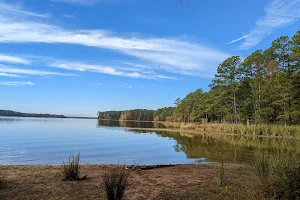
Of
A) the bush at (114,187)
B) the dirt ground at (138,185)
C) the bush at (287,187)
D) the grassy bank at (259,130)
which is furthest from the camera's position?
the grassy bank at (259,130)

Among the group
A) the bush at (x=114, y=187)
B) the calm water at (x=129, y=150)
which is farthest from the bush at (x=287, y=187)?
the calm water at (x=129, y=150)

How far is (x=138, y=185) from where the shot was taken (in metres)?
6.71

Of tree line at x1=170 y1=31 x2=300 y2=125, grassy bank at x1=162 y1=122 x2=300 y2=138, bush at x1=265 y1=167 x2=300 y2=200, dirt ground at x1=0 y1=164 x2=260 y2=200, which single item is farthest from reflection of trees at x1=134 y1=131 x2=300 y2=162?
tree line at x1=170 y1=31 x2=300 y2=125

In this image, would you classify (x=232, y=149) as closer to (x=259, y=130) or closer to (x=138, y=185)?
(x=138, y=185)

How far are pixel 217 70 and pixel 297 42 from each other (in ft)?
54.0

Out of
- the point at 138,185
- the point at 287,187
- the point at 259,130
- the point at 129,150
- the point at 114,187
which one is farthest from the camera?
the point at 259,130

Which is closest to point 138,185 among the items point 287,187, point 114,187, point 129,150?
point 114,187

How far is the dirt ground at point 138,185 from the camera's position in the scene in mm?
5533

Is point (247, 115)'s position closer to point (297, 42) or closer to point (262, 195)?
point (297, 42)

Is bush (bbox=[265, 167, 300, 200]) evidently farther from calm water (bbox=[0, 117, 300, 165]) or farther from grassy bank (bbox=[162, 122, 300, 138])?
grassy bank (bbox=[162, 122, 300, 138])

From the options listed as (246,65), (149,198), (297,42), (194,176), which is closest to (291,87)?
(297,42)

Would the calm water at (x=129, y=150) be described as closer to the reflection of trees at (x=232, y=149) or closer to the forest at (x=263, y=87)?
the reflection of trees at (x=232, y=149)

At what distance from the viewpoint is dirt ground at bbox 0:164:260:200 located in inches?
218

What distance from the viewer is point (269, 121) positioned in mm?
42531
